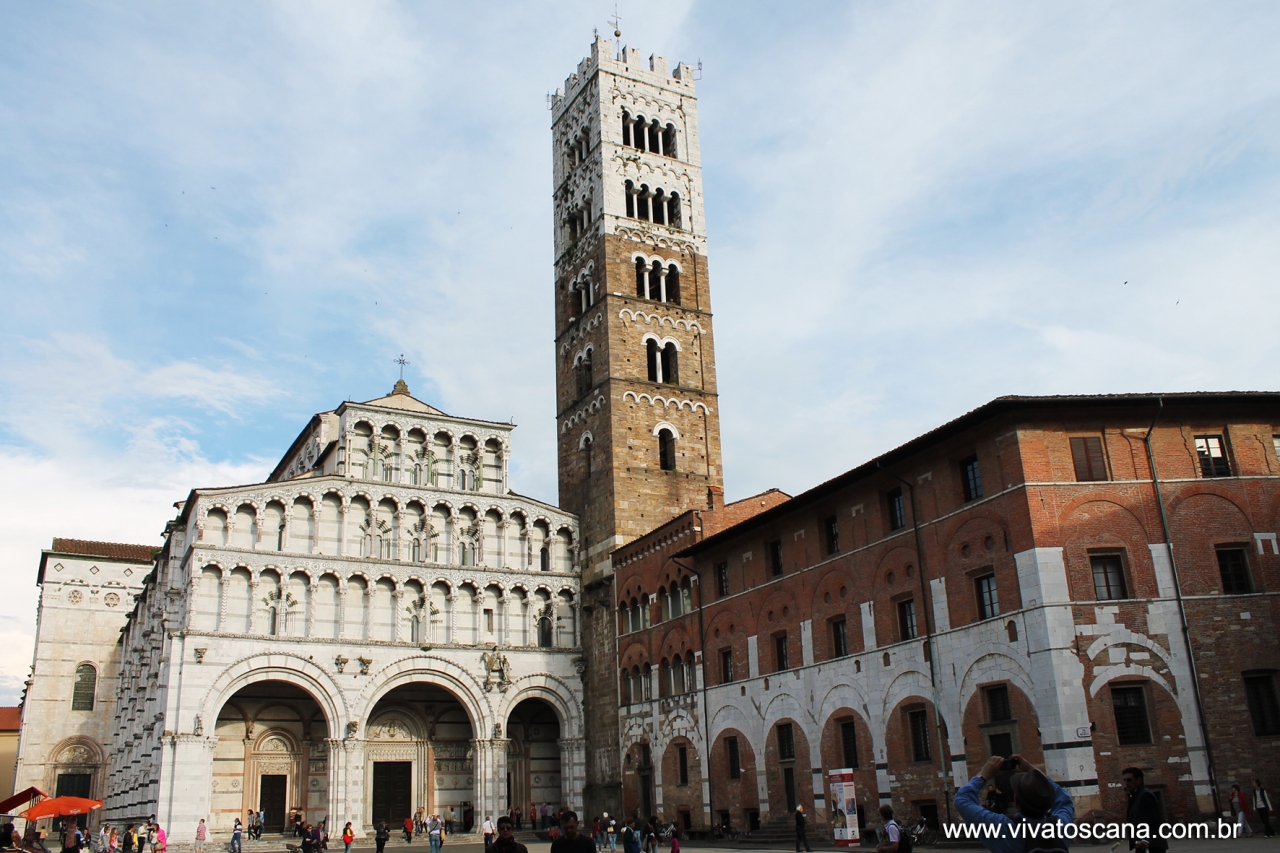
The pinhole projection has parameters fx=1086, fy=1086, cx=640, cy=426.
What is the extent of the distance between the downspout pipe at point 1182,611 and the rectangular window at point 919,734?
6.51m

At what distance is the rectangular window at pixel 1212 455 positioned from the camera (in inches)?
1043

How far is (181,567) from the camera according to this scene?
41781 mm

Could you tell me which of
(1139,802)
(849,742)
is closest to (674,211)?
(849,742)

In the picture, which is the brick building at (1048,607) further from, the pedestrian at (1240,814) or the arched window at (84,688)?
the arched window at (84,688)

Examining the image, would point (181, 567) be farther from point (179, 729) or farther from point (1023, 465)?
point (1023, 465)

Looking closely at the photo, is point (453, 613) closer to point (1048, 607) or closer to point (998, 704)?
point (998, 704)

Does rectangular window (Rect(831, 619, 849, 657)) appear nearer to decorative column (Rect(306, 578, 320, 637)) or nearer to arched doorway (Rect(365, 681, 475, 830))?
arched doorway (Rect(365, 681, 475, 830))

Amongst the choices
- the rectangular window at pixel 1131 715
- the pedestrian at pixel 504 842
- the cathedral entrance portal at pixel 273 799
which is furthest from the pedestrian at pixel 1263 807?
the cathedral entrance portal at pixel 273 799

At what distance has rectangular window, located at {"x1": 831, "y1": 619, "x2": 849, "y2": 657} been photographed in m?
31.8

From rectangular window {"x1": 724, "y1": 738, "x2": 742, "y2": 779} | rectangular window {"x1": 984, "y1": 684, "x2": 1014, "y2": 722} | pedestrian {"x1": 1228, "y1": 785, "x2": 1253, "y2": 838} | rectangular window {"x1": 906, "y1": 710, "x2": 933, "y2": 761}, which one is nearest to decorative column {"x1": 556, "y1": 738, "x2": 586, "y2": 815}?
rectangular window {"x1": 724, "y1": 738, "x2": 742, "y2": 779}

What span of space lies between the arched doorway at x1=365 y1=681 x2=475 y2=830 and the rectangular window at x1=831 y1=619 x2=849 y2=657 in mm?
17320

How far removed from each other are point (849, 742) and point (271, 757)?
2352cm

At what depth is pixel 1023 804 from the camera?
21.3 feet

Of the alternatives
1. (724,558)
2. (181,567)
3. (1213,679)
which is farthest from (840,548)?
(181,567)
